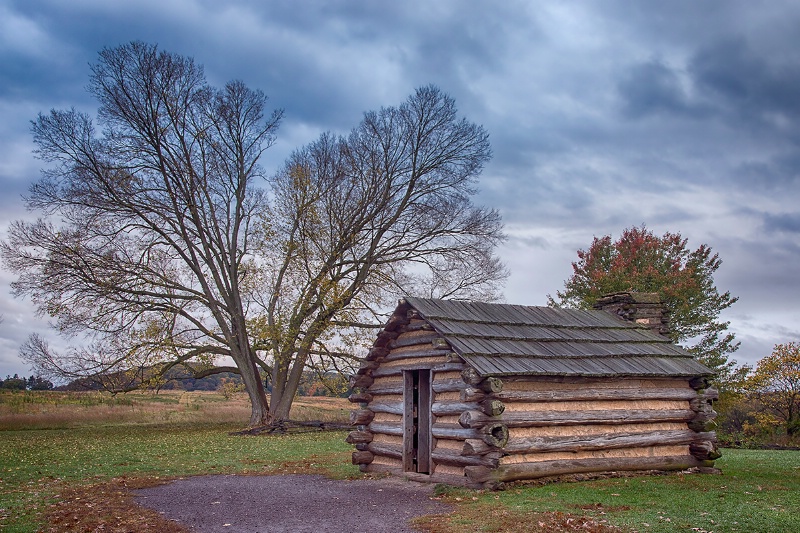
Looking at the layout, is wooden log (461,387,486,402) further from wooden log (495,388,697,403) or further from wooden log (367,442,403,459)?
wooden log (367,442,403,459)

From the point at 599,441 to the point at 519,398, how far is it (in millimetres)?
2411

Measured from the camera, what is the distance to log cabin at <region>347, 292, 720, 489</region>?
13.1 m

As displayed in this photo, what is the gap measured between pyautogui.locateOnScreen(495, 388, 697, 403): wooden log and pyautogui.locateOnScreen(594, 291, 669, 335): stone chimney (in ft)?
8.96

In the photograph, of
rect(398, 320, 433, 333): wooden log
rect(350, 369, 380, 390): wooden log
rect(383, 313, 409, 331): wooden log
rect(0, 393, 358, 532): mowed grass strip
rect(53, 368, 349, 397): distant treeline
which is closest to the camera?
rect(0, 393, 358, 532): mowed grass strip

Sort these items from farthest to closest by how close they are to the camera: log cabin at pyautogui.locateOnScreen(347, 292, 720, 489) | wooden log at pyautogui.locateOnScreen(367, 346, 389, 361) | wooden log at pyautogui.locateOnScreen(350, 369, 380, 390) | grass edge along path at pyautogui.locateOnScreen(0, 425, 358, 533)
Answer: wooden log at pyautogui.locateOnScreen(350, 369, 380, 390), wooden log at pyautogui.locateOnScreen(367, 346, 389, 361), log cabin at pyautogui.locateOnScreen(347, 292, 720, 489), grass edge along path at pyautogui.locateOnScreen(0, 425, 358, 533)

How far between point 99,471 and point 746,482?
1466 centimetres

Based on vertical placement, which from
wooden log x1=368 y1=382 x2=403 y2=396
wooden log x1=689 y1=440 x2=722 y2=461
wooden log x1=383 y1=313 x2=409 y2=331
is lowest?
wooden log x1=689 y1=440 x2=722 y2=461

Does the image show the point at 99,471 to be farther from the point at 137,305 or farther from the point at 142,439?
the point at 137,305

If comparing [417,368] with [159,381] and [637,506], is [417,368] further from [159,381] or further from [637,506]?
[159,381]

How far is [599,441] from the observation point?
14.4m

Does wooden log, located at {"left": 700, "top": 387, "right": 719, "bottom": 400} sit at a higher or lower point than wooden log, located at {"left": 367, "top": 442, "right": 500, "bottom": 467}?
higher

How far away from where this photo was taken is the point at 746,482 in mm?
14109

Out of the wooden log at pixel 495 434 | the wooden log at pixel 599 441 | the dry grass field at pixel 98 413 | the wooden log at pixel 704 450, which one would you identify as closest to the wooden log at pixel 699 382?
the wooden log at pixel 599 441

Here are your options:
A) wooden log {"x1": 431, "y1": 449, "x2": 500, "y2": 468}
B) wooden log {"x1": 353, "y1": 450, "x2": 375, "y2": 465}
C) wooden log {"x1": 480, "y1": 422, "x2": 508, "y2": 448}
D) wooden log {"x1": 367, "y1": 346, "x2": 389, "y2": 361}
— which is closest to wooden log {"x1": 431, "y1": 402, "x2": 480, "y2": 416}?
wooden log {"x1": 480, "y1": 422, "x2": 508, "y2": 448}
